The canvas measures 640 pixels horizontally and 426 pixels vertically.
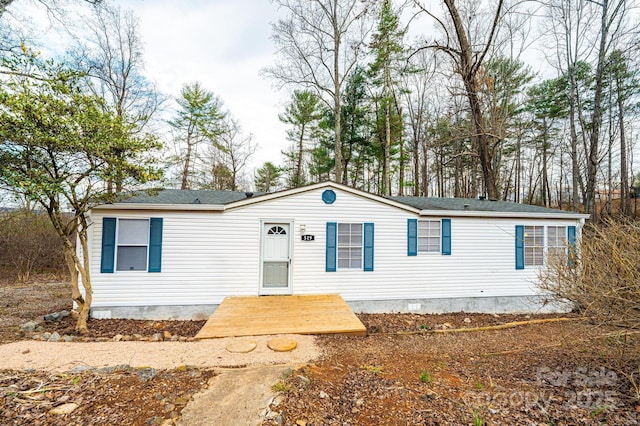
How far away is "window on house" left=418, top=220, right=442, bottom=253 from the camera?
748 cm

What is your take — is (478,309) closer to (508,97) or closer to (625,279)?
(625,279)

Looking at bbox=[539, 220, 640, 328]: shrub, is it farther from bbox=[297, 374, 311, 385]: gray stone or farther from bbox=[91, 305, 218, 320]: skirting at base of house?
bbox=[91, 305, 218, 320]: skirting at base of house

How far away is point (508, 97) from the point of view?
14.7 meters

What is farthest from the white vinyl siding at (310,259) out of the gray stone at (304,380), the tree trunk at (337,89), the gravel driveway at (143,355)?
the tree trunk at (337,89)

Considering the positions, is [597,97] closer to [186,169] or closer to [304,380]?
[304,380]

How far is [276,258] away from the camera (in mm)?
6930

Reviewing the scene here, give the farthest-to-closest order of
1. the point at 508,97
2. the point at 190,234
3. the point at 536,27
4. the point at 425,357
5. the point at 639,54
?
the point at 508,97
the point at 536,27
the point at 639,54
the point at 190,234
the point at 425,357

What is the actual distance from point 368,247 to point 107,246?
6.27m

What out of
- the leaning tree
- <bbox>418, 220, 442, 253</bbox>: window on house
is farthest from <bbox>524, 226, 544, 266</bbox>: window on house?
the leaning tree

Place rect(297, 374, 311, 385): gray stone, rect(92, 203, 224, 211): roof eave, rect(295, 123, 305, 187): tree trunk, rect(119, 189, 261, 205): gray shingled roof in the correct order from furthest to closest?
Answer: rect(295, 123, 305, 187): tree trunk → rect(119, 189, 261, 205): gray shingled roof → rect(92, 203, 224, 211): roof eave → rect(297, 374, 311, 385): gray stone

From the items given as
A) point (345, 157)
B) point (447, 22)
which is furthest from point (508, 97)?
point (345, 157)

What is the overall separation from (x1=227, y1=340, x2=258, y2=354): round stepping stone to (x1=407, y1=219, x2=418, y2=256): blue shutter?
15.7 ft

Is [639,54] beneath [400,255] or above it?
above

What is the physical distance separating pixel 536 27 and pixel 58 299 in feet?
74.9
